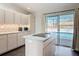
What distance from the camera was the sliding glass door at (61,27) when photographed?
4426 millimetres

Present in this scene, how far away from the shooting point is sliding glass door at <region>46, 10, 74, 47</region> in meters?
4.43

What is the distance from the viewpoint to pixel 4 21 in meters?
3.57

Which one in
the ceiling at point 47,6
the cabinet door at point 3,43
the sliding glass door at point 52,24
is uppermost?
the ceiling at point 47,6

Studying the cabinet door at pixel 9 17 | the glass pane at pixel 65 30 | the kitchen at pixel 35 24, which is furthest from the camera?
the glass pane at pixel 65 30

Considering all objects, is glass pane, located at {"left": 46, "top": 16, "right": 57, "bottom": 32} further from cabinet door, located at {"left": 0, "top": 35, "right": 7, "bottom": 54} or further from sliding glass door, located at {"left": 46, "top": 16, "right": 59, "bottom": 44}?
cabinet door, located at {"left": 0, "top": 35, "right": 7, "bottom": 54}

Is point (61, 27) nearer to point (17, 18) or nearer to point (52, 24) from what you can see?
point (52, 24)

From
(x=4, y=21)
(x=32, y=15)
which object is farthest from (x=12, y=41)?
(x=32, y=15)

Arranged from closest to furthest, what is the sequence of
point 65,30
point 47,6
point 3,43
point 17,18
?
point 3,43
point 47,6
point 17,18
point 65,30

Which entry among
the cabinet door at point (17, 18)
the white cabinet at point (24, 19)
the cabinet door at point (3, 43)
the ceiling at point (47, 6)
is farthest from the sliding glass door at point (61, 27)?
the cabinet door at point (3, 43)

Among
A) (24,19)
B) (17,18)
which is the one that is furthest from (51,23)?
(17,18)

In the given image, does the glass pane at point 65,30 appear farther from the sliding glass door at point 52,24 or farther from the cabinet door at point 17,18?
the cabinet door at point 17,18

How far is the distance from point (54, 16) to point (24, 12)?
4.97 ft

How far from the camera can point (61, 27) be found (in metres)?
4.68

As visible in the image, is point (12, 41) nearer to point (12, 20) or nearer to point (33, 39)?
point (12, 20)
